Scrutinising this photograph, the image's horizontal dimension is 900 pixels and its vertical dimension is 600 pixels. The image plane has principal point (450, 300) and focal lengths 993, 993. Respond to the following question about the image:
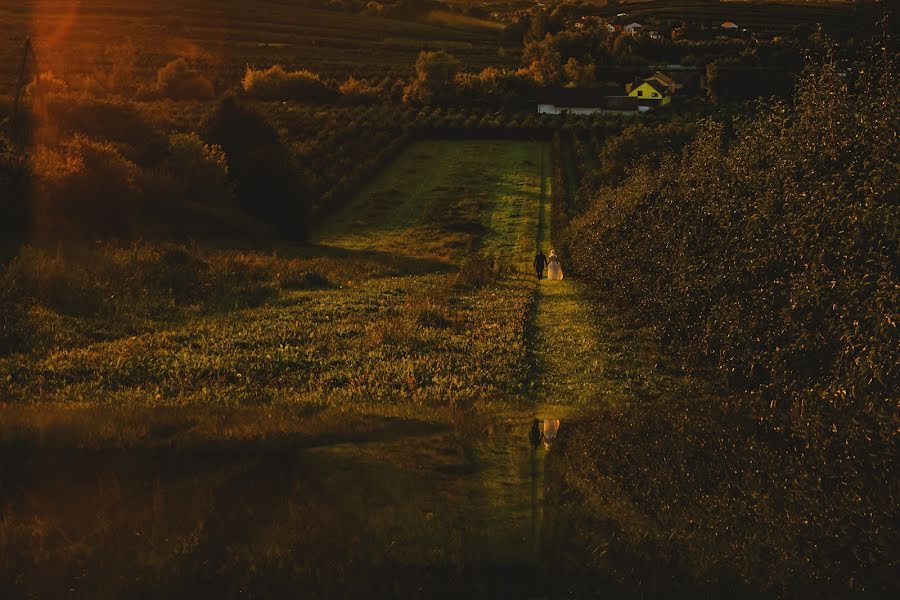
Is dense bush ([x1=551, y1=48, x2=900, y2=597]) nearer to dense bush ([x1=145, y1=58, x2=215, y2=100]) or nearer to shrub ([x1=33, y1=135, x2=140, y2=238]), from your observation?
shrub ([x1=33, y1=135, x2=140, y2=238])

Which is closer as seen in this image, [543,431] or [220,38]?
[543,431]

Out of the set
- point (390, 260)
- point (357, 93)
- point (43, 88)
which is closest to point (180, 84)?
point (357, 93)

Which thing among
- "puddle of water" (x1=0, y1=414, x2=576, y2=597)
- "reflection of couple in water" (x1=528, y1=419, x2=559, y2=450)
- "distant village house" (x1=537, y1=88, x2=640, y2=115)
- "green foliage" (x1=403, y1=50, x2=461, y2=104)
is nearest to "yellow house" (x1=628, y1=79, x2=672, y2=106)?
"distant village house" (x1=537, y1=88, x2=640, y2=115)

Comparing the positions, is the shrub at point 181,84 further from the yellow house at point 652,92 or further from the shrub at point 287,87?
the yellow house at point 652,92

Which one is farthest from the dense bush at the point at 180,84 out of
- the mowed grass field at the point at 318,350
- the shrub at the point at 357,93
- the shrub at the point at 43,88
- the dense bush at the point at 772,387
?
the dense bush at the point at 772,387

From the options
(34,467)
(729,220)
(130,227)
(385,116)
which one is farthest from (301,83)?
(34,467)

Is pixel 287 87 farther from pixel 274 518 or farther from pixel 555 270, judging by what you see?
pixel 274 518
